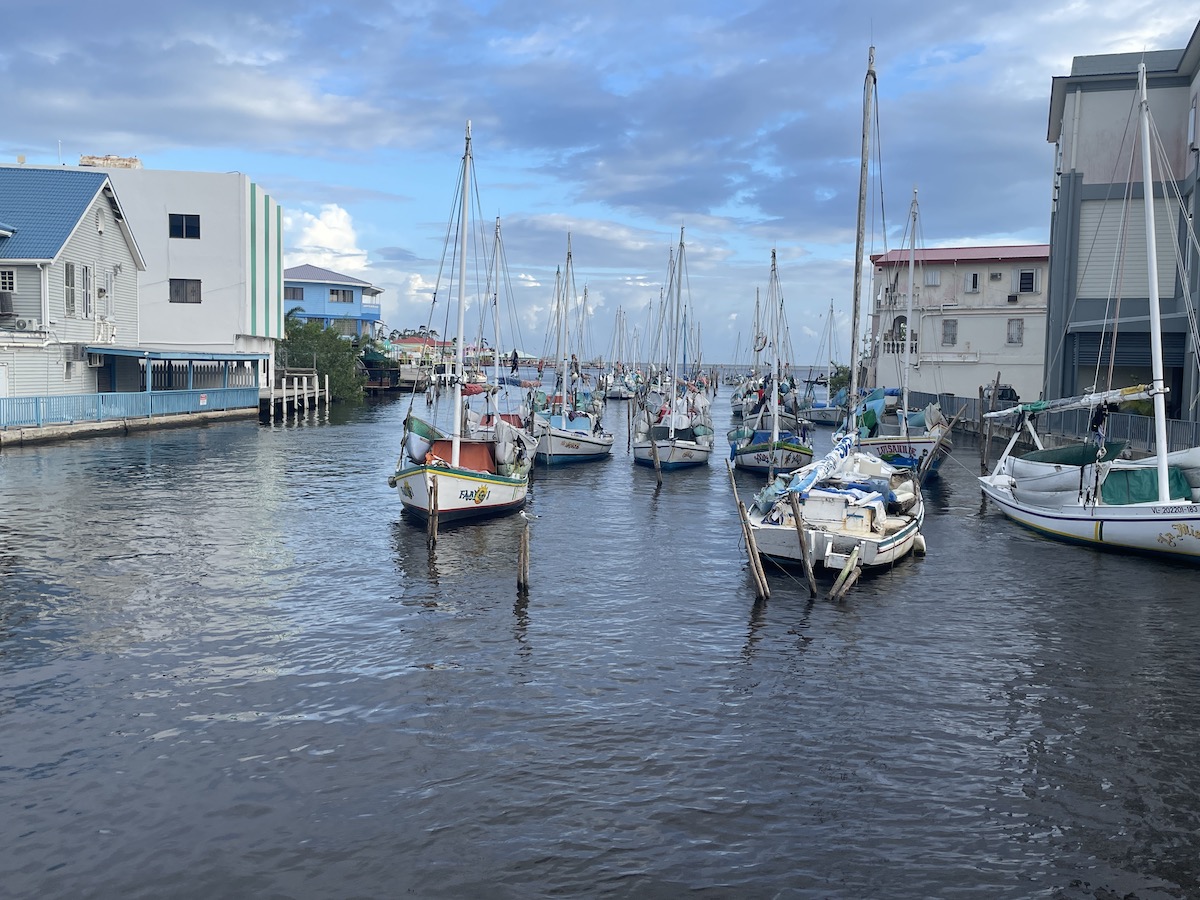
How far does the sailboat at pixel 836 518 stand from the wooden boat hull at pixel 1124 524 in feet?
12.7

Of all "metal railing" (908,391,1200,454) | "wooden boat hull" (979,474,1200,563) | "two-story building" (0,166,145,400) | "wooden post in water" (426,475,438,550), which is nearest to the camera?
"wooden boat hull" (979,474,1200,563)

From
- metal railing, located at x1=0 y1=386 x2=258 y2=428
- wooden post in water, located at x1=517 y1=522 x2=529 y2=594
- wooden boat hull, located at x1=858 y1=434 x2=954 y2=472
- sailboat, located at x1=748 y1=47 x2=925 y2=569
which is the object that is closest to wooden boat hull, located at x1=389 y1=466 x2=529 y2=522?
wooden post in water, located at x1=517 y1=522 x2=529 y2=594

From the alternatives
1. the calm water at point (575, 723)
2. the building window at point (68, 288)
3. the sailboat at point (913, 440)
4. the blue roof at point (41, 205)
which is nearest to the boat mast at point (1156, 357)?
the calm water at point (575, 723)

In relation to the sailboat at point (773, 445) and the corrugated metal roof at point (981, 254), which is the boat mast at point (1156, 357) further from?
the corrugated metal roof at point (981, 254)

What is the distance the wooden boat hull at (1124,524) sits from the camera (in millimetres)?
25406

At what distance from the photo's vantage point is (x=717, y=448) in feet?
194

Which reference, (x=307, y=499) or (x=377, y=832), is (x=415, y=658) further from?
(x=307, y=499)

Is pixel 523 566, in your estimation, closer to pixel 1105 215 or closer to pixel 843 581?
pixel 843 581

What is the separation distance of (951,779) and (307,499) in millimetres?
25676

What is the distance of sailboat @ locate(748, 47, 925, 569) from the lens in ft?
78.1

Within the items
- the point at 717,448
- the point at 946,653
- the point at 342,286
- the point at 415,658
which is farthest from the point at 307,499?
the point at 342,286

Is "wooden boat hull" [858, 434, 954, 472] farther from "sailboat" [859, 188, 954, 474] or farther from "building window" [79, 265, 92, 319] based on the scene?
"building window" [79, 265, 92, 319]

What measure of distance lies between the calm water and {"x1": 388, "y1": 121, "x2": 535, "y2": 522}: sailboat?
2.39 m

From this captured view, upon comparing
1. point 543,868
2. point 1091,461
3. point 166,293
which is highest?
point 166,293
